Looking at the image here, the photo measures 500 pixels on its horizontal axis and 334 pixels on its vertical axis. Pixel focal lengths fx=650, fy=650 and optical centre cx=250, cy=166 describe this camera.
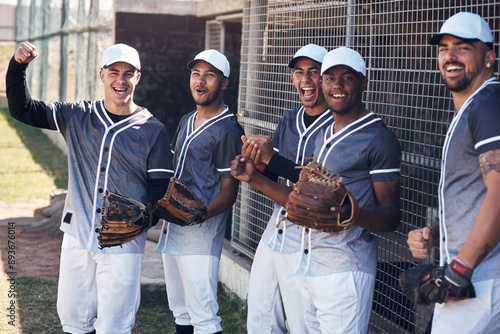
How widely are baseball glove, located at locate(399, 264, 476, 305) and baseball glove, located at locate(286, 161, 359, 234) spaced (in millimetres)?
389

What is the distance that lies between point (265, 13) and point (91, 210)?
2.75m

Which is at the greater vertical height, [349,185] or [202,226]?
[349,185]

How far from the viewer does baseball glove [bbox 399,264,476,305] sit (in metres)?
2.72

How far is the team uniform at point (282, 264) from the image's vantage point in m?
3.97

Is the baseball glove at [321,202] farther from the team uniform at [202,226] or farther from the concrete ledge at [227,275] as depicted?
the concrete ledge at [227,275]

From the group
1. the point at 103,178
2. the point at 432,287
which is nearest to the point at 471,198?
the point at 432,287

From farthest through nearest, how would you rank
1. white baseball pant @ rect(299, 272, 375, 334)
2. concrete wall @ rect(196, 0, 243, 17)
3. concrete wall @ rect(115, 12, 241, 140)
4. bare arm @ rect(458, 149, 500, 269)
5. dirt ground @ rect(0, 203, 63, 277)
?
concrete wall @ rect(115, 12, 241, 140) < dirt ground @ rect(0, 203, 63, 277) < concrete wall @ rect(196, 0, 243, 17) < white baseball pant @ rect(299, 272, 375, 334) < bare arm @ rect(458, 149, 500, 269)

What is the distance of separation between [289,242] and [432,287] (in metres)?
1.27

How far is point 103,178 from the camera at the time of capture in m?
4.23

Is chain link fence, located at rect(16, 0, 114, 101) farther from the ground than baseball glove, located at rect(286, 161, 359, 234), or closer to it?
farther from the ground

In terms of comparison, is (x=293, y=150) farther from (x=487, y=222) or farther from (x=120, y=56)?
(x=487, y=222)

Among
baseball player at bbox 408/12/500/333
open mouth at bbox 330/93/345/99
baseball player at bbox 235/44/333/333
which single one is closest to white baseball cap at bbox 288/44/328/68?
baseball player at bbox 235/44/333/333

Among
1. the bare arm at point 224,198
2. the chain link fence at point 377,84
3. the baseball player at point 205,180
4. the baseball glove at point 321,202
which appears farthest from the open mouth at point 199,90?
the baseball glove at point 321,202

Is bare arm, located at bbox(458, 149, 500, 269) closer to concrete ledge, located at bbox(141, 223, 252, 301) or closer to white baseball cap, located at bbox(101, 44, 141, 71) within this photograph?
white baseball cap, located at bbox(101, 44, 141, 71)
